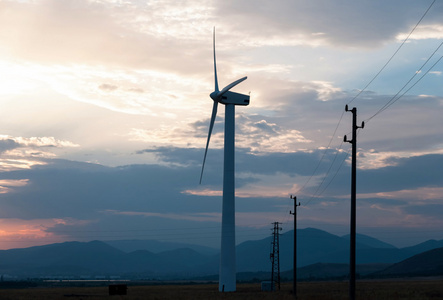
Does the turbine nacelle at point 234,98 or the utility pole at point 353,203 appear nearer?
the utility pole at point 353,203

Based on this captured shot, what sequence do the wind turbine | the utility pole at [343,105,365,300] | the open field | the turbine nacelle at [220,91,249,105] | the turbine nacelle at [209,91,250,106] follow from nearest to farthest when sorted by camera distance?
the utility pole at [343,105,365,300] < the open field < the wind turbine < the turbine nacelle at [209,91,250,106] < the turbine nacelle at [220,91,249,105]

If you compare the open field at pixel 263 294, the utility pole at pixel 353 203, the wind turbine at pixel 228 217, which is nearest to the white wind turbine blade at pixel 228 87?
the wind turbine at pixel 228 217

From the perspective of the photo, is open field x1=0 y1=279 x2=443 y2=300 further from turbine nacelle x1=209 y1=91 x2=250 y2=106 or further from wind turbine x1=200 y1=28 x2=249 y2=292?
turbine nacelle x1=209 y1=91 x2=250 y2=106

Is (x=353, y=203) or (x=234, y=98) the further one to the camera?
(x=234, y=98)

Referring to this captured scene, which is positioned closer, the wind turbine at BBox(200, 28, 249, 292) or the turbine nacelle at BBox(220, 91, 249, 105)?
the wind turbine at BBox(200, 28, 249, 292)

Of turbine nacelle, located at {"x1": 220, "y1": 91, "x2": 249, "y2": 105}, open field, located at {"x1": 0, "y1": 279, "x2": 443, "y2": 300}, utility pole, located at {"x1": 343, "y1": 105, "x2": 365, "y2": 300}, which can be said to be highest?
turbine nacelle, located at {"x1": 220, "y1": 91, "x2": 249, "y2": 105}

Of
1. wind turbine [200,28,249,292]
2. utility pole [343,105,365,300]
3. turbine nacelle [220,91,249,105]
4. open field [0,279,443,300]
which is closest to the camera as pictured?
utility pole [343,105,365,300]

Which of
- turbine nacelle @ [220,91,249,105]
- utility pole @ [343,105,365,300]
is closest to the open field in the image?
utility pole @ [343,105,365,300]

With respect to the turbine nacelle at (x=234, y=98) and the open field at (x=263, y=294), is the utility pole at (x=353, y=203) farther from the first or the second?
the turbine nacelle at (x=234, y=98)

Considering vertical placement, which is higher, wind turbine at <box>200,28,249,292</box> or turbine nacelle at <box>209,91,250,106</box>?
turbine nacelle at <box>209,91,250,106</box>

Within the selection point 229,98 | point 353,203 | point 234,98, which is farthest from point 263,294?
point 353,203

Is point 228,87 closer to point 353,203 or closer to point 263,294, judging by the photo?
point 263,294

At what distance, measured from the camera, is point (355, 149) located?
164 feet

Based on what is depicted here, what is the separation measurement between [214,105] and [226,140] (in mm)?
7167
